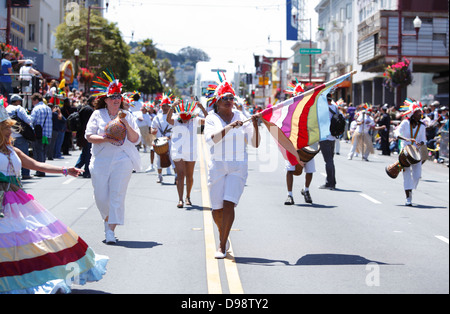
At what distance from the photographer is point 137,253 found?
28.7 ft

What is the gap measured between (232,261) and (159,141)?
7289 mm

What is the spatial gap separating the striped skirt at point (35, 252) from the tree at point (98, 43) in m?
51.8

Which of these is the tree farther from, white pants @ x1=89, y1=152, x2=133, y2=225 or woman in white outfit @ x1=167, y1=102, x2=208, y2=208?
white pants @ x1=89, y1=152, x2=133, y2=225

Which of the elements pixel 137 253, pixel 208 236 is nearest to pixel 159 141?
pixel 208 236

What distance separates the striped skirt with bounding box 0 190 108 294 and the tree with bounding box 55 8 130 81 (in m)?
51.8

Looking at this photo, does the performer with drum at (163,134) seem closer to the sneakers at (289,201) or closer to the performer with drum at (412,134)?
the sneakers at (289,201)

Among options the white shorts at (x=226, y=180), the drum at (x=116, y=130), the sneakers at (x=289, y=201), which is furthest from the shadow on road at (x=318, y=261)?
the sneakers at (x=289, y=201)

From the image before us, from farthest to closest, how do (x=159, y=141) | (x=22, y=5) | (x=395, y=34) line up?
(x=395, y=34) → (x=22, y=5) → (x=159, y=141)

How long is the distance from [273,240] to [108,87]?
2.94 metres

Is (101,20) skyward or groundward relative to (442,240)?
skyward

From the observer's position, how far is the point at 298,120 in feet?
30.8

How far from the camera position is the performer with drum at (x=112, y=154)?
30.8 ft
